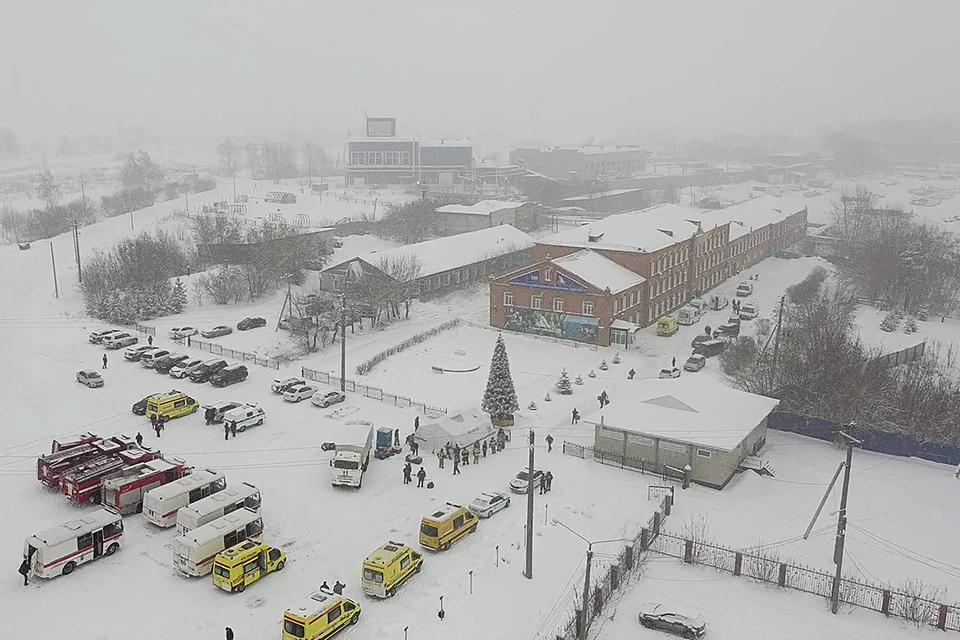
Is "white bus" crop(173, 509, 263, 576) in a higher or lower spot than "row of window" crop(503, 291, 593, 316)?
lower

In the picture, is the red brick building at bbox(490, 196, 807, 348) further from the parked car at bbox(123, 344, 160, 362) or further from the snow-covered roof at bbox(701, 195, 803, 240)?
the parked car at bbox(123, 344, 160, 362)

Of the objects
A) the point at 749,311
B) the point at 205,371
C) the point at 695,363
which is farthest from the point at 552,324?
the point at 205,371

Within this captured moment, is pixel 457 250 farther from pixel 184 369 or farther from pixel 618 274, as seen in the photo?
pixel 184 369

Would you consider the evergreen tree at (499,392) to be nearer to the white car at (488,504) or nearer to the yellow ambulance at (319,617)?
the white car at (488,504)

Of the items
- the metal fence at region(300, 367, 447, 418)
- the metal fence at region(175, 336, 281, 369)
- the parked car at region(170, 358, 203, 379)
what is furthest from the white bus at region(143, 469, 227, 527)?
the metal fence at region(175, 336, 281, 369)

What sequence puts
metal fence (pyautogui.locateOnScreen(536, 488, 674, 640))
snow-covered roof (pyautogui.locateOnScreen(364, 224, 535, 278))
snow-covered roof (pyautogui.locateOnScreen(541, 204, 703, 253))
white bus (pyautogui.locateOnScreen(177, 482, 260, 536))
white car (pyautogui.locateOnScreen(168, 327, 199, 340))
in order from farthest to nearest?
snow-covered roof (pyautogui.locateOnScreen(364, 224, 535, 278)) → snow-covered roof (pyautogui.locateOnScreen(541, 204, 703, 253)) → white car (pyautogui.locateOnScreen(168, 327, 199, 340)) → white bus (pyautogui.locateOnScreen(177, 482, 260, 536)) → metal fence (pyautogui.locateOnScreen(536, 488, 674, 640))

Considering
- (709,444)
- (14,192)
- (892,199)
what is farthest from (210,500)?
(14,192)
